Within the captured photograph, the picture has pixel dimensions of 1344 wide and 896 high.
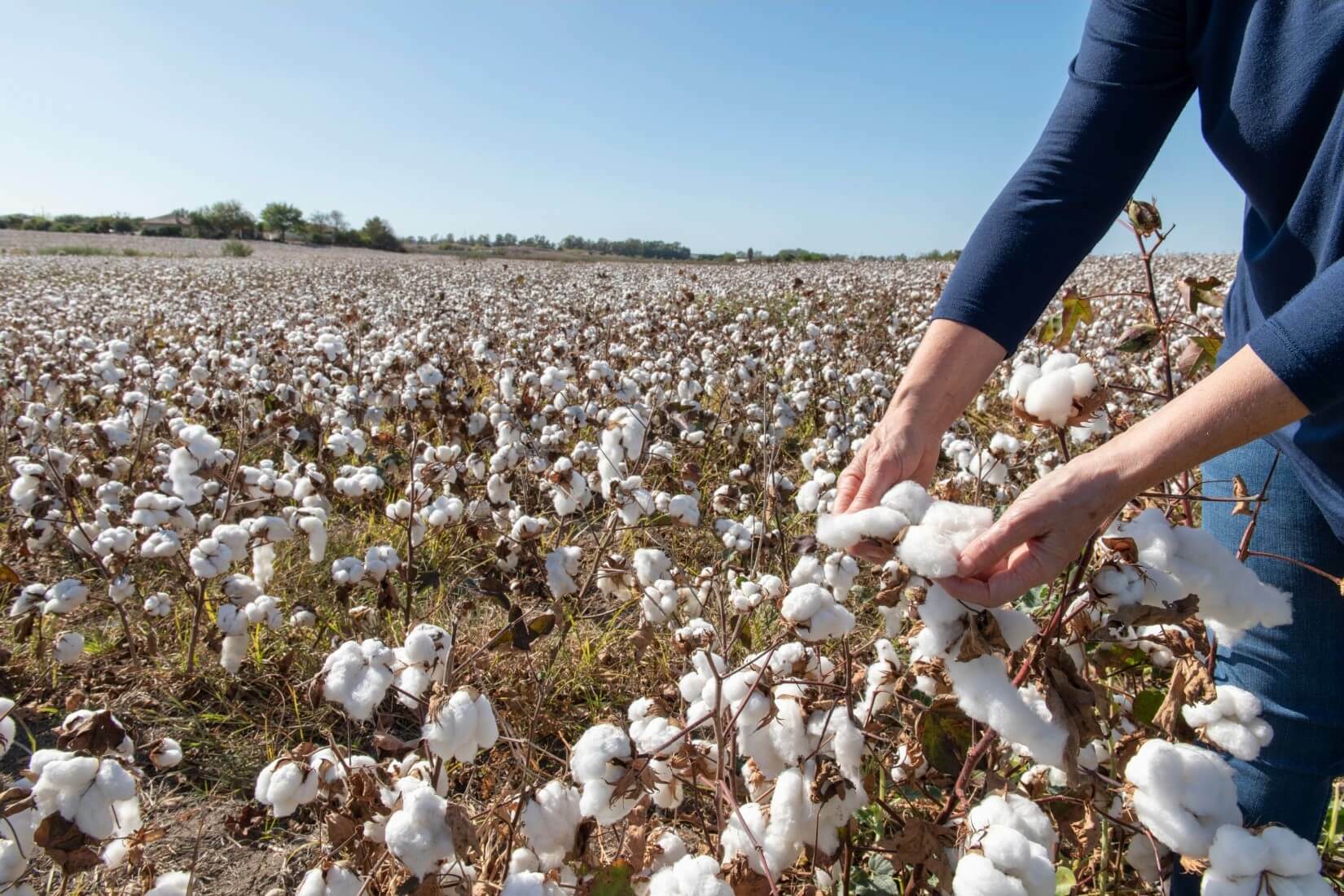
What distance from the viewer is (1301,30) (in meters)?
1.08

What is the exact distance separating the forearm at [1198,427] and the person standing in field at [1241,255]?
0.15 m

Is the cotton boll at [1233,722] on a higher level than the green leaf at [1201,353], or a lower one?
lower

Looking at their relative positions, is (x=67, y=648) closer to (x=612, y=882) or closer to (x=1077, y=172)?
(x=612, y=882)

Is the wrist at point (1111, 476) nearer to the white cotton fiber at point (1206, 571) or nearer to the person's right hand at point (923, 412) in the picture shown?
the white cotton fiber at point (1206, 571)

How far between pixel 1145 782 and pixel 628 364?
204 inches

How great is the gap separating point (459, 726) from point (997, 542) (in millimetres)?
794

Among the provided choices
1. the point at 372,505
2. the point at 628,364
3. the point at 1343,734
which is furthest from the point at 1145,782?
the point at 628,364

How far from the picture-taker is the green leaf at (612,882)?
1.15 metres

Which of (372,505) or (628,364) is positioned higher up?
(628,364)

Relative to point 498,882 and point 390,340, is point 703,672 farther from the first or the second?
point 390,340

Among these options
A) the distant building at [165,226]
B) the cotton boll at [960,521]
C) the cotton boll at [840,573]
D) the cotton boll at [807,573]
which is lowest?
the cotton boll at [807,573]

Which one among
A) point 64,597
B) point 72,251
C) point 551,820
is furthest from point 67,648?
point 72,251

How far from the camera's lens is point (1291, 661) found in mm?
1368

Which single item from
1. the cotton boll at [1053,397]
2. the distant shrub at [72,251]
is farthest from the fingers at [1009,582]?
the distant shrub at [72,251]
